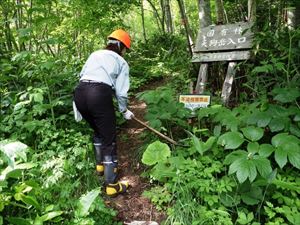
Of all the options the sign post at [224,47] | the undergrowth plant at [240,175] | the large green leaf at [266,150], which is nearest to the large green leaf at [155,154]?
the undergrowth plant at [240,175]

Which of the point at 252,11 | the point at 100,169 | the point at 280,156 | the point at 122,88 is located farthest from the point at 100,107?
the point at 252,11

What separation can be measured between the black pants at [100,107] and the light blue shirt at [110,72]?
0.29 ft

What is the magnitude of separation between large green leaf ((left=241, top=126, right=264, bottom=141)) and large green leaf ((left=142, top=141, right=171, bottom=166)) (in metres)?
0.89

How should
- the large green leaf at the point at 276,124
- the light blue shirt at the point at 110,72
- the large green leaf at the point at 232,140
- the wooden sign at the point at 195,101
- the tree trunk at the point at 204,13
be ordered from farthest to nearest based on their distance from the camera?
the tree trunk at the point at 204,13 < the wooden sign at the point at 195,101 < the light blue shirt at the point at 110,72 < the large green leaf at the point at 276,124 < the large green leaf at the point at 232,140

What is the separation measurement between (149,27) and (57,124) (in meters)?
18.4

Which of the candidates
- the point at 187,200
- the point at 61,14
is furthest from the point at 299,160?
the point at 61,14

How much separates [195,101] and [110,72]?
1.21m

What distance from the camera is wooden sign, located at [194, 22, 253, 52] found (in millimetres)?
4824

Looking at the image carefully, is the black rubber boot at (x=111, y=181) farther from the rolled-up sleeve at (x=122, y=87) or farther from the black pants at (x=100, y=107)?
the rolled-up sleeve at (x=122, y=87)

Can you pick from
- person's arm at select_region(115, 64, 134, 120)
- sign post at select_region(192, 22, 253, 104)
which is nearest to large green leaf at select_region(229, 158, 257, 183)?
person's arm at select_region(115, 64, 134, 120)

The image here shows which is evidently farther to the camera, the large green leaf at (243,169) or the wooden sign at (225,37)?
the wooden sign at (225,37)

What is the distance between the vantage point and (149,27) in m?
22.0

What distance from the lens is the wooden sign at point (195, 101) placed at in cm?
411

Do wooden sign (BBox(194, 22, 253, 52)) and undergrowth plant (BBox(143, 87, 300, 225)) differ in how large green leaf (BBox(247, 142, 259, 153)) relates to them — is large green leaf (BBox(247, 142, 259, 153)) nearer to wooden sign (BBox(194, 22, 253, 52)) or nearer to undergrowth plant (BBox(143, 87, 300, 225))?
undergrowth plant (BBox(143, 87, 300, 225))
